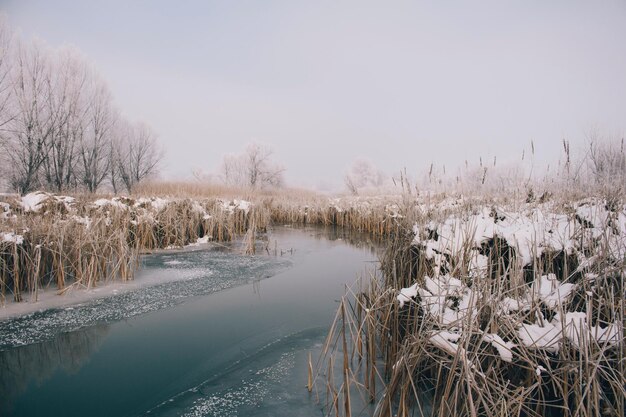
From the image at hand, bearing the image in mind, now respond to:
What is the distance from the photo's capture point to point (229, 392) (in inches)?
90.7

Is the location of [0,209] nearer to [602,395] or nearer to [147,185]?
[602,395]

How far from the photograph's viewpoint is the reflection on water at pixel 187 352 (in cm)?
216

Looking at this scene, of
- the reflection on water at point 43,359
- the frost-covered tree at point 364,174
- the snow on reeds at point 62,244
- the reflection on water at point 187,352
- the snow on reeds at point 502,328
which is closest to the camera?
the snow on reeds at point 502,328

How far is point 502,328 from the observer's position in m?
1.90

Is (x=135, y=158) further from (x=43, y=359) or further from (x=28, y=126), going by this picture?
(x=43, y=359)

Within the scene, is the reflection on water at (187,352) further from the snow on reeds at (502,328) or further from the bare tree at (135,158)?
the bare tree at (135,158)

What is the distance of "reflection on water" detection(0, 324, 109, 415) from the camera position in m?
2.31

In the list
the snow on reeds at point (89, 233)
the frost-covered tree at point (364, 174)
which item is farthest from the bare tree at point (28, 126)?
the frost-covered tree at point (364, 174)

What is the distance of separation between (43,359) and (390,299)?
3.12 metres

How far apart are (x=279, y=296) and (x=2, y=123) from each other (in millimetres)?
19955

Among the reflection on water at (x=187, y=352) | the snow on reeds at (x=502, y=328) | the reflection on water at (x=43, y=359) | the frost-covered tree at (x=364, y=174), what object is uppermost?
the frost-covered tree at (x=364, y=174)

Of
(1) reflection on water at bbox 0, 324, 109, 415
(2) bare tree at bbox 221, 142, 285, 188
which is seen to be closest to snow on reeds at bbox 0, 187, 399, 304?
(1) reflection on water at bbox 0, 324, 109, 415

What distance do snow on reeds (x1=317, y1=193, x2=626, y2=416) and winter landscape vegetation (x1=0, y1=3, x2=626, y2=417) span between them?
2 cm

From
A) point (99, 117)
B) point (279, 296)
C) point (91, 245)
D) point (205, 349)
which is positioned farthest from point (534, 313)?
point (99, 117)
